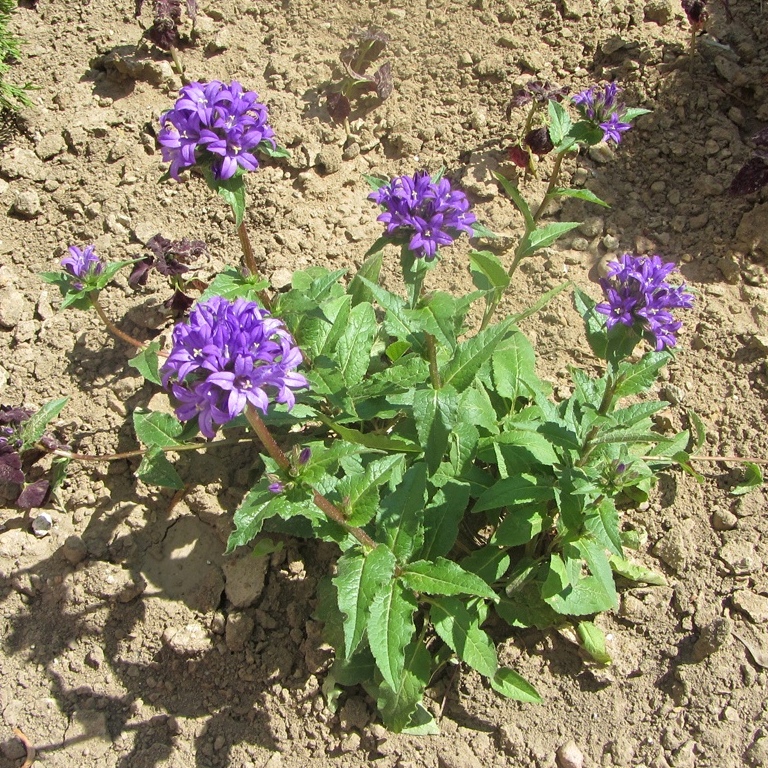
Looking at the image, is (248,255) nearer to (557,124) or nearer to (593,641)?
(557,124)

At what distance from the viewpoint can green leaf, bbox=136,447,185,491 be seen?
4754mm

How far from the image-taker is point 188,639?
4.69 m

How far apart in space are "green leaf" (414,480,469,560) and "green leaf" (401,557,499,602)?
0.33 meters

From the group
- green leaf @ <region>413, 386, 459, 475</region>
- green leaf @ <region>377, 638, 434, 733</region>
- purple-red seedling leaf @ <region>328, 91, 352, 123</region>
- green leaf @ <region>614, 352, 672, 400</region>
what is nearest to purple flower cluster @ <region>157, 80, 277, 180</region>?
green leaf @ <region>413, 386, 459, 475</region>

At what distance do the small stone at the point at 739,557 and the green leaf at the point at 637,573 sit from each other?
1.37 ft

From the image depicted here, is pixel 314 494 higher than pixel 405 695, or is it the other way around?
pixel 314 494

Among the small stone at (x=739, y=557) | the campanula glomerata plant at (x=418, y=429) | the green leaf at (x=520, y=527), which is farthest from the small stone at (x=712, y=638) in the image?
the green leaf at (x=520, y=527)

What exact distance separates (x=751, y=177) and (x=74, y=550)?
18.1 feet

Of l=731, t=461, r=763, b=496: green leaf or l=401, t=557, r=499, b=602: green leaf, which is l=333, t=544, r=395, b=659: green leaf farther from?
l=731, t=461, r=763, b=496: green leaf

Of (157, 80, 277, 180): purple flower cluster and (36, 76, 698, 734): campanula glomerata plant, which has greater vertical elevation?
(157, 80, 277, 180): purple flower cluster

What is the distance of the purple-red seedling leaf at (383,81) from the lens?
6496mm

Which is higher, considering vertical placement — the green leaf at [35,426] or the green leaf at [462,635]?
the green leaf at [462,635]

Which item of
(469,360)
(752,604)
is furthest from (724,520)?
(469,360)

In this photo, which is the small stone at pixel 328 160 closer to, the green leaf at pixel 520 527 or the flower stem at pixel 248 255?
the flower stem at pixel 248 255
